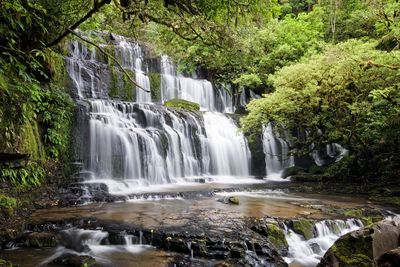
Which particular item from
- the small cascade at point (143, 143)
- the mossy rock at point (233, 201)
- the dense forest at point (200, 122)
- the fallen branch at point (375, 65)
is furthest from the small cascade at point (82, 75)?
the fallen branch at point (375, 65)

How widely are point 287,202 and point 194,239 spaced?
4479mm

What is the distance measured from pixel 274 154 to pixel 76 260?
13575mm

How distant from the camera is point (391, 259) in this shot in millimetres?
4504

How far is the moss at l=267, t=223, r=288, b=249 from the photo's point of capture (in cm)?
662

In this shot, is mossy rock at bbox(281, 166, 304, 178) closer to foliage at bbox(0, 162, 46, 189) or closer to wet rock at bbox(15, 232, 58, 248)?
foliage at bbox(0, 162, 46, 189)

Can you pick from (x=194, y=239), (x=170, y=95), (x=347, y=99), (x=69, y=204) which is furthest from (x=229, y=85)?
(x=194, y=239)

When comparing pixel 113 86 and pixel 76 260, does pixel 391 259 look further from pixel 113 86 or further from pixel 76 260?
pixel 113 86

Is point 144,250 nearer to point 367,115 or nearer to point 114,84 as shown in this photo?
point 367,115

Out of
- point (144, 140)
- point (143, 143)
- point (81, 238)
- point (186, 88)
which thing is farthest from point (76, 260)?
point (186, 88)

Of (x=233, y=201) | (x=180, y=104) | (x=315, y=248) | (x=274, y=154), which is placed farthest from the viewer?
(x=180, y=104)

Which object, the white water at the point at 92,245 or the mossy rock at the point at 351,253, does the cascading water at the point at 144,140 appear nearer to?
the white water at the point at 92,245

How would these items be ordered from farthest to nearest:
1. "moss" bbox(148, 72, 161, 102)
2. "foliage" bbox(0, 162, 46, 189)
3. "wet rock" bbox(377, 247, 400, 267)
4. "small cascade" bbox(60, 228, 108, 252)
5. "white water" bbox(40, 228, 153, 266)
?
1. "moss" bbox(148, 72, 161, 102)
2. "foliage" bbox(0, 162, 46, 189)
3. "small cascade" bbox(60, 228, 108, 252)
4. "white water" bbox(40, 228, 153, 266)
5. "wet rock" bbox(377, 247, 400, 267)

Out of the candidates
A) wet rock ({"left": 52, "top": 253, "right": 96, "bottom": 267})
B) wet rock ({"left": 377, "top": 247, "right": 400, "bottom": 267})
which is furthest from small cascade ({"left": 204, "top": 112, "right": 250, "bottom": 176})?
wet rock ({"left": 377, "top": 247, "right": 400, "bottom": 267})

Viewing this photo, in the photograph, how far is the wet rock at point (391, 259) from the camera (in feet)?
14.5
